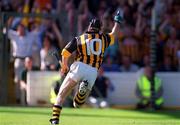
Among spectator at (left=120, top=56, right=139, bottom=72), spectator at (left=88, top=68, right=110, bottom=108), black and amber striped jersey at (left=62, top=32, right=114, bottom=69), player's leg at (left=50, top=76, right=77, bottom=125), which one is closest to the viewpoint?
player's leg at (left=50, top=76, right=77, bottom=125)

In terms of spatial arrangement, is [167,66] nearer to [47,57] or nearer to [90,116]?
[47,57]

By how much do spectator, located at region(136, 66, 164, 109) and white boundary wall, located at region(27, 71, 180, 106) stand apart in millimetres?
336

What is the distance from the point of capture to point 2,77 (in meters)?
18.6

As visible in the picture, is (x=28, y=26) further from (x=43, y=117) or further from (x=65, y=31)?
(x=43, y=117)

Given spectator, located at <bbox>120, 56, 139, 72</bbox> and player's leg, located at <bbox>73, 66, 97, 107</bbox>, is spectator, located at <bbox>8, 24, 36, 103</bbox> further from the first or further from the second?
player's leg, located at <bbox>73, 66, 97, 107</bbox>

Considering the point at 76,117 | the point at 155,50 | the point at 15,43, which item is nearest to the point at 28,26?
the point at 15,43

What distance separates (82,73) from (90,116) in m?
3.07

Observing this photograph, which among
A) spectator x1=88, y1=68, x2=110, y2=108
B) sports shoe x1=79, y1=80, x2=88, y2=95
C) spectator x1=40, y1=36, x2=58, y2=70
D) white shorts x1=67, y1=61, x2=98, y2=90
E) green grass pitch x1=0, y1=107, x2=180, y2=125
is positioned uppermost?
spectator x1=40, y1=36, x2=58, y2=70

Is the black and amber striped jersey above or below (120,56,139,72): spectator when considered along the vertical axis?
above

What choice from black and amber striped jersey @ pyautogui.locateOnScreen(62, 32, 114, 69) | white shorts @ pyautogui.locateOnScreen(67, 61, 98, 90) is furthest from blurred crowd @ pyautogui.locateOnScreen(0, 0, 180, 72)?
white shorts @ pyautogui.locateOnScreen(67, 61, 98, 90)

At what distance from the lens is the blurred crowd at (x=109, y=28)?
61.4ft

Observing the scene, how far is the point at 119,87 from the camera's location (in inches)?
726

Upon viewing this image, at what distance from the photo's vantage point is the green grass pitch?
1374cm

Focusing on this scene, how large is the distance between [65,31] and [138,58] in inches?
97.2
